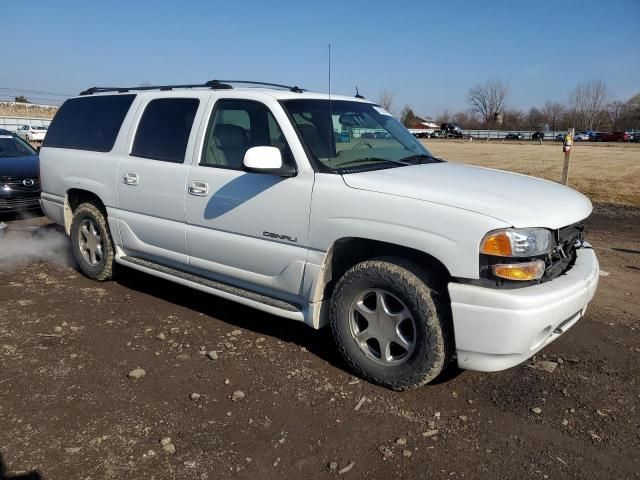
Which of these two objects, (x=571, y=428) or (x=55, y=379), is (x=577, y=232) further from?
(x=55, y=379)

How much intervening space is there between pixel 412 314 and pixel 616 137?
74.7m

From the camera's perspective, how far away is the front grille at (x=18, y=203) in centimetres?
846

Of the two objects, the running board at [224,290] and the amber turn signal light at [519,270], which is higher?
the amber turn signal light at [519,270]

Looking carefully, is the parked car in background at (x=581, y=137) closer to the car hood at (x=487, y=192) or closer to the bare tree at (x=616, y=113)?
the bare tree at (x=616, y=113)

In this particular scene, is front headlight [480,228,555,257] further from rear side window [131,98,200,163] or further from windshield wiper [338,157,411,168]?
rear side window [131,98,200,163]

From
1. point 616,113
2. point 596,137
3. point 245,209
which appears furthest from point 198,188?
point 616,113

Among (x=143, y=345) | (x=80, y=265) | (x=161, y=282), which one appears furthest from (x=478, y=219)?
(x=80, y=265)

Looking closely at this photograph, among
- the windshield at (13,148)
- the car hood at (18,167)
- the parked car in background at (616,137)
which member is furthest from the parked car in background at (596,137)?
the car hood at (18,167)

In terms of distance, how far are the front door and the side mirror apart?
0.51ft

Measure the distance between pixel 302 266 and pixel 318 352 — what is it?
0.76 meters

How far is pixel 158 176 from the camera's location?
4.60 m

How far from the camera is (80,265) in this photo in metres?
5.80

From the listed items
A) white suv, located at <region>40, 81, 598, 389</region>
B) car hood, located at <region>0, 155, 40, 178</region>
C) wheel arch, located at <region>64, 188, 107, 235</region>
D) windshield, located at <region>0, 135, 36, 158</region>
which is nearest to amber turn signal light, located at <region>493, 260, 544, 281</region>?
white suv, located at <region>40, 81, 598, 389</region>

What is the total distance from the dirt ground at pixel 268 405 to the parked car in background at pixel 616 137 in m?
71.3
